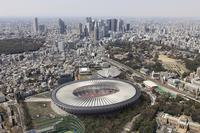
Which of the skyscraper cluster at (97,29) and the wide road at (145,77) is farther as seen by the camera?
the skyscraper cluster at (97,29)

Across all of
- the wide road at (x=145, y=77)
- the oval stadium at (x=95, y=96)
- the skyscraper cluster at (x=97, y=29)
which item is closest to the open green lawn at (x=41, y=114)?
the oval stadium at (x=95, y=96)

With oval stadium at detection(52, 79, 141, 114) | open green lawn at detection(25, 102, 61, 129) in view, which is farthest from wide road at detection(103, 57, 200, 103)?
open green lawn at detection(25, 102, 61, 129)

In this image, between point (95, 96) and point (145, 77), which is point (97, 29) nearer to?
point (145, 77)

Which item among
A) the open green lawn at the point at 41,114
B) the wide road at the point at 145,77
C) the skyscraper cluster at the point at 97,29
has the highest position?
the skyscraper cluster at the point at 97,29

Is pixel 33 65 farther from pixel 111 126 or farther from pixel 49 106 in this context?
pixel 111 126

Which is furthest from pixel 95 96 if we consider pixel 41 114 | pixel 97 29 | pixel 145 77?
pixel 97 29

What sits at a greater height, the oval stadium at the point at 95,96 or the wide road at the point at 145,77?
the oval stadium at the point at 95,96

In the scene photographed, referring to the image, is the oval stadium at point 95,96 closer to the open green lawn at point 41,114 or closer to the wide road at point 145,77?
the open green lawn at point 41,114

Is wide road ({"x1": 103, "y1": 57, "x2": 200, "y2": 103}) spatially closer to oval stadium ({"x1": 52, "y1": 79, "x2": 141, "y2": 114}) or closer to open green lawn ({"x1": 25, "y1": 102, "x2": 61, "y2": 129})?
oval stadium ({"x1": 52, "y1": 79, "x2": 141, "y2": 114})

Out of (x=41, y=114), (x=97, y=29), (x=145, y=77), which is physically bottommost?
(x=41, y=114)
